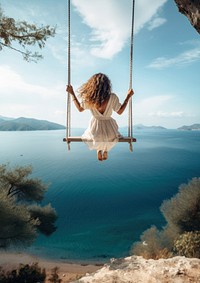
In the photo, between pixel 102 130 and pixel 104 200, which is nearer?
pixel 102 130

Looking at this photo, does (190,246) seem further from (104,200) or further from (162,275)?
(104,200)

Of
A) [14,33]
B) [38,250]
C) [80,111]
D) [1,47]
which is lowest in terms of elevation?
[38,250]

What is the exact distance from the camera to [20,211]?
11469 millimetres

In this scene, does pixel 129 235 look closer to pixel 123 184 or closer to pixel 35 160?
pixel 123 184

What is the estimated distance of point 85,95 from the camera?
3717 mm

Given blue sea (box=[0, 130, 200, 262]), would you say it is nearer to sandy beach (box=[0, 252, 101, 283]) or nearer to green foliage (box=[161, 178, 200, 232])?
sandy beach (box=[0, 252, 101, 283])

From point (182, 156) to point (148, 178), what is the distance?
75.1 ft

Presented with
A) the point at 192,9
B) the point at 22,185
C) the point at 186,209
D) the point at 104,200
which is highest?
the point at 192,9

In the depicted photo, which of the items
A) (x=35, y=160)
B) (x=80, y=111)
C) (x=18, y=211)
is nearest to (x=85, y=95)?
(x=80, y=111)

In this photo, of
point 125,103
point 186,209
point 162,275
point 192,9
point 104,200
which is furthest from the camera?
point 104,200

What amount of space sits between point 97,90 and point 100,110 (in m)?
0.41

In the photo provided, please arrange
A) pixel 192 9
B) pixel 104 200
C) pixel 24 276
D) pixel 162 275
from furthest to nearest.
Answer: pixel 104 200, pixel 24 276, pixel 162 275, pixel 192 9

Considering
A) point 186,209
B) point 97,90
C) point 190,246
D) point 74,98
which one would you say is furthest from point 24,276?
point 97,90

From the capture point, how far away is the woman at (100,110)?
12.0 ft
